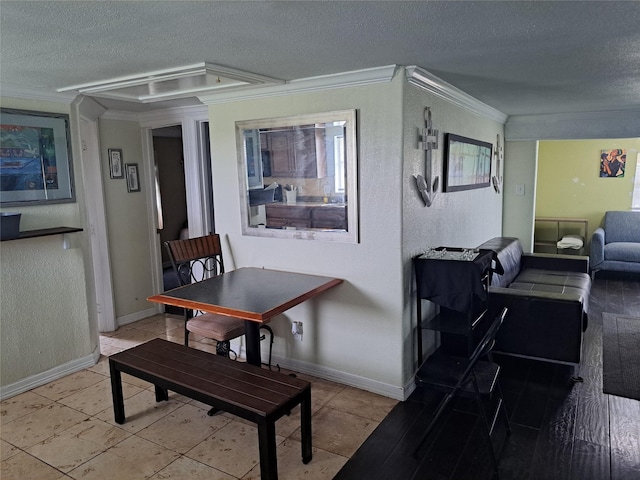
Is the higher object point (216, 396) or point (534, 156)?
point (534, 156)

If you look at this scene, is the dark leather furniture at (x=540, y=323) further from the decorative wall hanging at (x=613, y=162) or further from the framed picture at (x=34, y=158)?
the decorative wall hanging at (x=613, y=162)

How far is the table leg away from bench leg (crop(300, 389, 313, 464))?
57 cm

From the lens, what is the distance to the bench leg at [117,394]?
275 cm

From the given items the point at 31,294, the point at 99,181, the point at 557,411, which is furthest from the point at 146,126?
the point at 557,411

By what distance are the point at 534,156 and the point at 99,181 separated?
15.2 ft

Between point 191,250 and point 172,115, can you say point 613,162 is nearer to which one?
point 172,115

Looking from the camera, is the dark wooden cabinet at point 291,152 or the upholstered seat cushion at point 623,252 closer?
the dark wooden cabinet at point 291,152

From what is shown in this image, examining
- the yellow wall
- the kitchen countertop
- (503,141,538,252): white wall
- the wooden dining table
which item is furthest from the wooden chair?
the yellow wall

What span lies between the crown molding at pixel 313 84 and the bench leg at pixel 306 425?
183 cm

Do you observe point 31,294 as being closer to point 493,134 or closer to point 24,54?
point 24,54

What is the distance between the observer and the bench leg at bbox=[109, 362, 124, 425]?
2746 millimetres

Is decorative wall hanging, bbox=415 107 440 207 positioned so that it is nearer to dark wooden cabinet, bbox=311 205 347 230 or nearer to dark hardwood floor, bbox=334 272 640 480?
dark wooden cabinet, bbox=311 205 347 230

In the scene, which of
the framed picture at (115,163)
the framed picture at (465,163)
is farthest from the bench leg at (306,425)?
the framed picture at (115,163)

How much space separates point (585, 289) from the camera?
4.06 metres
